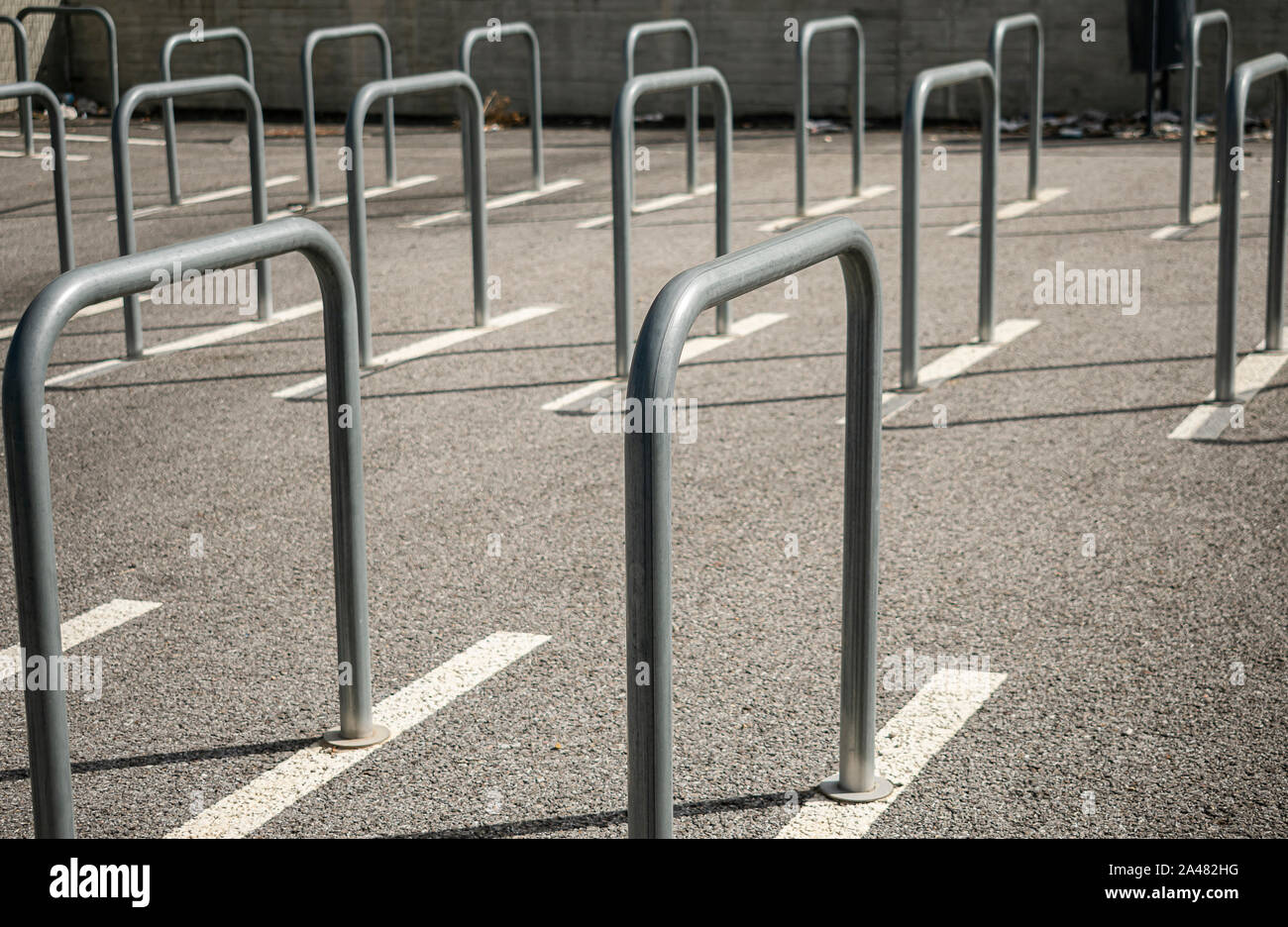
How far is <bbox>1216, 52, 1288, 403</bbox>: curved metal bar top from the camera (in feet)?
18.2

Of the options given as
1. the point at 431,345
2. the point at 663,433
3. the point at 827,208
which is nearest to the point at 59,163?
the point at 431,345

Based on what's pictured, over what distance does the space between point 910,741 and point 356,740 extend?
117 cm

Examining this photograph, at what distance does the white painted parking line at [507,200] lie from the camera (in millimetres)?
10164

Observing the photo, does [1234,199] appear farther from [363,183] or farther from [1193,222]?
[1193,222]

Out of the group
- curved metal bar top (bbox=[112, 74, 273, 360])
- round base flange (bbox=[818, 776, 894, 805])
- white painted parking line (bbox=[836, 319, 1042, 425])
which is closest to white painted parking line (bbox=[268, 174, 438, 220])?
curved metal bar top (bbox=[112, 74, 273, 360])

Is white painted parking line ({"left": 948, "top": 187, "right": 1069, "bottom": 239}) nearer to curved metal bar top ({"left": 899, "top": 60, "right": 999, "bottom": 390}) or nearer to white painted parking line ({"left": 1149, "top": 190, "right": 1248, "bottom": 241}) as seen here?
white painted parking line ({"left": 1149, "top": 190, "right": 1248, "bottom": 241})

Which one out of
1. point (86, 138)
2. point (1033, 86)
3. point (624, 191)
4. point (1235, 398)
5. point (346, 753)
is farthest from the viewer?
point (86, 138)

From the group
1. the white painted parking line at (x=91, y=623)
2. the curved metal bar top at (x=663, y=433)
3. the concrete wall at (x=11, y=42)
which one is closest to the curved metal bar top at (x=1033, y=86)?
the white painted parking line at (x=91, y=623)

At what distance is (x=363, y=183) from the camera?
20.4 ft

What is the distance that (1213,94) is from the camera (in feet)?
46.2

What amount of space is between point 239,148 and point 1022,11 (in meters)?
7.18

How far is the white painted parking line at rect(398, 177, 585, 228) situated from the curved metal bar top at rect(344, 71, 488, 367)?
2905 mm
